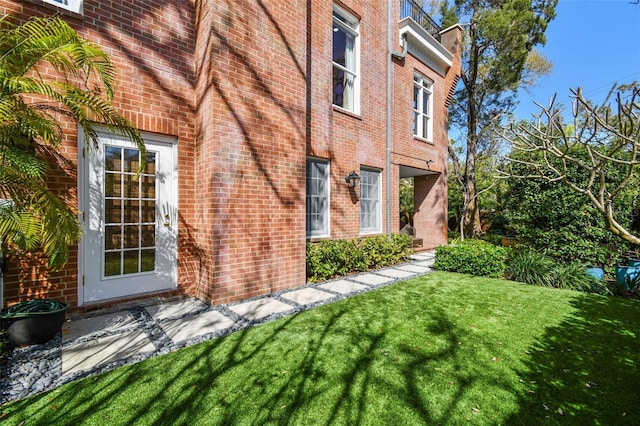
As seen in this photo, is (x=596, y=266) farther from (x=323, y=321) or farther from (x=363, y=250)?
(x=323, y=321)

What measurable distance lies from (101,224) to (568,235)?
29.6ft

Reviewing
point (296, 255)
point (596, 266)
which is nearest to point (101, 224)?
point (296, 255)

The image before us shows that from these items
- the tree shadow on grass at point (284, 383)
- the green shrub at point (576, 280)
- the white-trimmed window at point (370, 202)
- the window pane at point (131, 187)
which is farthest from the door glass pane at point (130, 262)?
the green shrub at point (576, 280)

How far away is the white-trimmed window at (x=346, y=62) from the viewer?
7617 millimetres

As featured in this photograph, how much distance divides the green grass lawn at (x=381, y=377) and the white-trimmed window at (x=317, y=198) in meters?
2.94

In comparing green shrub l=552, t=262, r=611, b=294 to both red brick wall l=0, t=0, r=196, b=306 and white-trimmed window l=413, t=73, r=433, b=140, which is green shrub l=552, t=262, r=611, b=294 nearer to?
white-trimmed window l=413, t=73, r=433, b=140

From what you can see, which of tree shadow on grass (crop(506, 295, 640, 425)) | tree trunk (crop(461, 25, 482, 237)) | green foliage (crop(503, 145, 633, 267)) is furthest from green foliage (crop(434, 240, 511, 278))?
tree trunk (crop(461, 25, 482, 237))

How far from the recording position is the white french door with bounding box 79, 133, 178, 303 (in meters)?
4.02

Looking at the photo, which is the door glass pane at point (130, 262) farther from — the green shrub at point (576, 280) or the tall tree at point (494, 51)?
the tall tree at point (494, 51)

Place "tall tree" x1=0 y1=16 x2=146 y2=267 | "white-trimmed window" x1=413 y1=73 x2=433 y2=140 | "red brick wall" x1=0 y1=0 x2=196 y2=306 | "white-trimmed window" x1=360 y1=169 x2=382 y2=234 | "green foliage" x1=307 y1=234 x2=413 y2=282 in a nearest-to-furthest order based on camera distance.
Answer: "tall tree" x1=0 y1=16 x2=146 y2=267, "red brick wall" x1=0 y1=0 x2=196 y2=306, "green foliage" x1=307 y1=234 x2=413 y2=282, "white-trimmed window" x1=360 y1=169 x2=382 y2=234, "white-trimmed window" x1=413 y1=73 x2=433 y2=140

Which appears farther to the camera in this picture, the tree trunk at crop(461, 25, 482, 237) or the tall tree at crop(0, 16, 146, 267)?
the tree trunk at crop(461, 25, 482, 237)

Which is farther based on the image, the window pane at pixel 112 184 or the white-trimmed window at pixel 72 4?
the window pane at pixel 112 184

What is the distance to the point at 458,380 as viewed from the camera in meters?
2.53

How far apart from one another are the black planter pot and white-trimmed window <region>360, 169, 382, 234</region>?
6.46 meters
